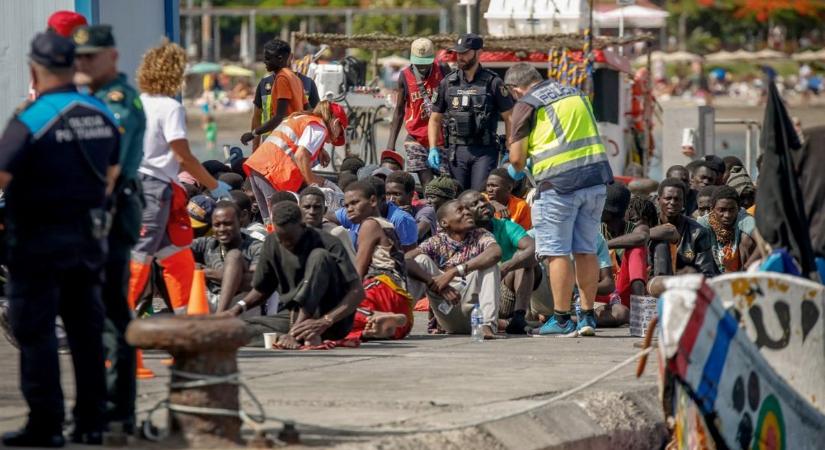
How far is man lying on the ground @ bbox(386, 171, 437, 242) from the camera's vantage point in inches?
545

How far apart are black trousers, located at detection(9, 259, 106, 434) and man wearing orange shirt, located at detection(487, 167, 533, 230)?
21.9 ft

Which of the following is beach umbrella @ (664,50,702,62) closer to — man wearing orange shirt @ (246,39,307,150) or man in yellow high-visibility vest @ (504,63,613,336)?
man wearing orange shirt @ (246,39,307,150)

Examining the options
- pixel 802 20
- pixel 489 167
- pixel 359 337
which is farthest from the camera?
pixel 802 20

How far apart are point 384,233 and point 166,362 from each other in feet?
8.19

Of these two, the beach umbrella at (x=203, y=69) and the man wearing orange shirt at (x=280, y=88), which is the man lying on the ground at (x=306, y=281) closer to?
the man wearing orange shirt at (x=280, y=88)

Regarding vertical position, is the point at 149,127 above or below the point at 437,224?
above

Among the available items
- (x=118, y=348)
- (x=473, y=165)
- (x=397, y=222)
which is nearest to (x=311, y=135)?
(x=397, y=222)

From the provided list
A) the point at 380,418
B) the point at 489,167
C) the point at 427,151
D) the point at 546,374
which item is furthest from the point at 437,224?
the point at 380,418

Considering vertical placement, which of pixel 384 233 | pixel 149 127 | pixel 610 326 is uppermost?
pixel 149 127

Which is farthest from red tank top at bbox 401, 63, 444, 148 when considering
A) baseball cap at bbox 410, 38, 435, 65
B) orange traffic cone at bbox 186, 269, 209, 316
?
orange traffic cone at bbox 186, 269, 209, 316

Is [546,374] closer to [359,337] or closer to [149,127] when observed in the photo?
[359,337]

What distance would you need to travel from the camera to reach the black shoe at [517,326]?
1258cm

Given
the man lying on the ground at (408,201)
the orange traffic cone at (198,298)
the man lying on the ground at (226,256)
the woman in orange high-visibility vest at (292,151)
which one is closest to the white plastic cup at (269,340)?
the man lying on the ground at (226,256)

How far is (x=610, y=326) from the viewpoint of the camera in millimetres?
13258
